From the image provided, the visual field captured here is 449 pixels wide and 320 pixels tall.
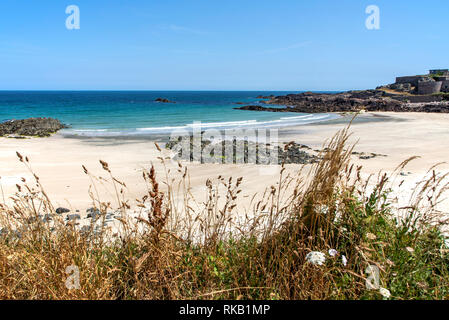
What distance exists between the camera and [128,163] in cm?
1179

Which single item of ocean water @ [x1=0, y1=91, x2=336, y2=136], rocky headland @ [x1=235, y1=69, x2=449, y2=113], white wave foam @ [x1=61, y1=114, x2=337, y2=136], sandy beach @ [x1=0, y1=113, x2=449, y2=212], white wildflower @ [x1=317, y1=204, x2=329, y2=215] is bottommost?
sandy beach @ [x1=0, y1=113, x2=449, y2=212]

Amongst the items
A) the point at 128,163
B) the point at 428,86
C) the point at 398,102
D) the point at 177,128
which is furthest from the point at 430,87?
the point at 128,163

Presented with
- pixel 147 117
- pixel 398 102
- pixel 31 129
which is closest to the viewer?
pixel 31 129

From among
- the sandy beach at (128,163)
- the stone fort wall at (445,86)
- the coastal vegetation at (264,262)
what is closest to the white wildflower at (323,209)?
the coastal vegetation at (264,262)

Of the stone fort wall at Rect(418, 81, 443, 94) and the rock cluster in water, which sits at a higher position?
the stone fort wall at Rect(418, 81, 443, 94)

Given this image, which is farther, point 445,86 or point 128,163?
point 445,86

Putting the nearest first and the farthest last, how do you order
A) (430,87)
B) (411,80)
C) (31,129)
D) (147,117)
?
(31,129) → (147,117) → (430,87) → (411,80)

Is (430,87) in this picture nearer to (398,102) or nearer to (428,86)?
(428,86)

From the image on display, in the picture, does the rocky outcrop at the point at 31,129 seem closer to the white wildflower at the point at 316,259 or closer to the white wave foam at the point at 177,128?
the white wave foam at the point at 177,128

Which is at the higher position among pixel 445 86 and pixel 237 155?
pixel 445 86

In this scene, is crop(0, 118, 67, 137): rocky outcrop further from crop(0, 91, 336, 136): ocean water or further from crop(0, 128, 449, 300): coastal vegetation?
crop(0, 128, 449, 300): coastal vegetation

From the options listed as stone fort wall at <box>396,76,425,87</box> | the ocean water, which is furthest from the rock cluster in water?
stone fort wall at <box>396,76,425,87</box>

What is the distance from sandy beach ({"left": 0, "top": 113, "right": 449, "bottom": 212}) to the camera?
816 centimetres
